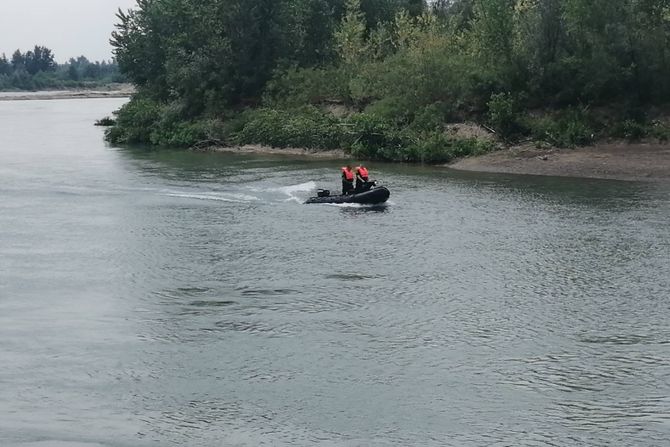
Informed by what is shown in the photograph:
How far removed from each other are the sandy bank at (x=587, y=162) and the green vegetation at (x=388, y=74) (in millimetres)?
1093

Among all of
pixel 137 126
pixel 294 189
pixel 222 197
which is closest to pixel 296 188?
pixel 294 189

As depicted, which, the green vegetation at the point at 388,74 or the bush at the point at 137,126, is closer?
the green vegetation at the point at 388,74

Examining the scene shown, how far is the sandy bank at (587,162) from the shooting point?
149ft

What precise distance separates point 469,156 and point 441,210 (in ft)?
50.7

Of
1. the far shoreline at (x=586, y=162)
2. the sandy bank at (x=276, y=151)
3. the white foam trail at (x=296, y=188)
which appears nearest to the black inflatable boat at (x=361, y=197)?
the white foam trail at (x=296, y=188)

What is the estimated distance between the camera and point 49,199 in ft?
132

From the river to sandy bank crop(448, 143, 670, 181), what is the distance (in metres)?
4.58

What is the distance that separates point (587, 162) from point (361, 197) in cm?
1537

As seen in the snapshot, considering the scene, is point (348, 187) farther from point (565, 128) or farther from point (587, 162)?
point (565, 128)

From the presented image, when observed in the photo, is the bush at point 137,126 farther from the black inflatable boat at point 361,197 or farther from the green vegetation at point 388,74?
the black inflatable boat at point 361,197

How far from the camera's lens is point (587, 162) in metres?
47.5

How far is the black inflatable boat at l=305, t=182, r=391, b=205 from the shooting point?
37.5 metres

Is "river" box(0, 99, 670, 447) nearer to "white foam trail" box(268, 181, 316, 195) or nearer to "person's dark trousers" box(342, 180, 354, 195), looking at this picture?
"white foam trail" box(268, 181, 316, 195)

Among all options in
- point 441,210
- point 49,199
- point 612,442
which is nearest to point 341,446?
point 612,442
